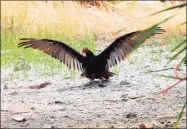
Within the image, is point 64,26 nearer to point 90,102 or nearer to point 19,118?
point 90,102

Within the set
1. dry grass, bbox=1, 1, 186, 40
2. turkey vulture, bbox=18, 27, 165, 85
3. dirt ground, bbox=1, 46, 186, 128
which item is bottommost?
dirt ground, bbox=1, 46, 186, 128

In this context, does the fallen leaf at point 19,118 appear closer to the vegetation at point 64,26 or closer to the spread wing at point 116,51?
the spread wing at point 116,51

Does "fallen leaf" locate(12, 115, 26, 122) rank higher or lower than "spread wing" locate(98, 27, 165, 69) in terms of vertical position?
lower

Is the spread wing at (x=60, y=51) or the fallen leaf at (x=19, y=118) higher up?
the spread wing at (x=60, y=51)

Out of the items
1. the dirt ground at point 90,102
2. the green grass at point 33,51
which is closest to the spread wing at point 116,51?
the dirt ground at point 90,102

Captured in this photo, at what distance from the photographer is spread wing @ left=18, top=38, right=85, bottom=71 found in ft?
18.0

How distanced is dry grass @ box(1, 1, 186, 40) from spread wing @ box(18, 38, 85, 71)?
316 cm

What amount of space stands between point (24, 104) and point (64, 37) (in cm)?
453

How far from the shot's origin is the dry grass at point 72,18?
9500mm

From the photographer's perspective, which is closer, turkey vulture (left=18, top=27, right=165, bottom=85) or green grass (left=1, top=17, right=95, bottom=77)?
turkey vulture (left=18, top=27, right=165, bottom=85)

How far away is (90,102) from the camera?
4.58 metres

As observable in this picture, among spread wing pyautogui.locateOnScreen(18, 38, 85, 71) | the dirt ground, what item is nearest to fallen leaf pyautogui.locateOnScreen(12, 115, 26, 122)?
the dirt ground

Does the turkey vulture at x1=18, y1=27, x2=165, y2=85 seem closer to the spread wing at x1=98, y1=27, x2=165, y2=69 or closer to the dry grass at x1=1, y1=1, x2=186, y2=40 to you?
A: the spread wing at x1=98, y1=27, x2=165, y2=69

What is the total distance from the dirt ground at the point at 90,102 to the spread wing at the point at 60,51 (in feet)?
0.65
